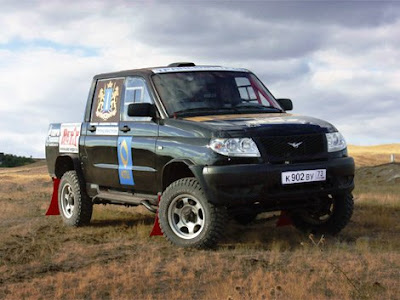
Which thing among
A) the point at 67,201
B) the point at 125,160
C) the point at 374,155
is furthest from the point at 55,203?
the point at 374,155


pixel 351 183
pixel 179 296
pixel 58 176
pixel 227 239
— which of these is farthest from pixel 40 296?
pixel 58 176

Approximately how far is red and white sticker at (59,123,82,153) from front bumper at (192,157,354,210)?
3.34 metres

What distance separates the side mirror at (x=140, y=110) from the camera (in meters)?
8.31

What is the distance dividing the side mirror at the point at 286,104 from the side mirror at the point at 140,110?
209 cm

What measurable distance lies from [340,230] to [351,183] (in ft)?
2.84

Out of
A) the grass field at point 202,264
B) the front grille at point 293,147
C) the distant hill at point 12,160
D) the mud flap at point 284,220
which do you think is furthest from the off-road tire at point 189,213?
the distant hill at point 12,160

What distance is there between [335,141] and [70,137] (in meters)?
4.35

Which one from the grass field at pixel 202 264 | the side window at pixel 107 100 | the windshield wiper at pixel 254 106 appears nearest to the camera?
the grass field at pixel 202 264

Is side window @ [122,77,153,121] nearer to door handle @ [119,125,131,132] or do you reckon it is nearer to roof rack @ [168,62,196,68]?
door handle @ [119,125,131,132]

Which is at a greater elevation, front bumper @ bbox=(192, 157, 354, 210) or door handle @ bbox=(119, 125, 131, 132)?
door handle @ bbox=(119, 125, 131, 132)

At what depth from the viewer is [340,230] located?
354 inches

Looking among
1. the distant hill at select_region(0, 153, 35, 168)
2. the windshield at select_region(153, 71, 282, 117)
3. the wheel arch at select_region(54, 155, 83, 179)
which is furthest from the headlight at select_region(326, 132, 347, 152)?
the distant hill at select_region(0, 153, 35, 168)

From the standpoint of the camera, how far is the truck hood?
7.53 metres

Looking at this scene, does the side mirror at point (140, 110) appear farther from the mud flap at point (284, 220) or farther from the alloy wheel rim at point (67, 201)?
the alloy wheel rim at point (67, 201)
